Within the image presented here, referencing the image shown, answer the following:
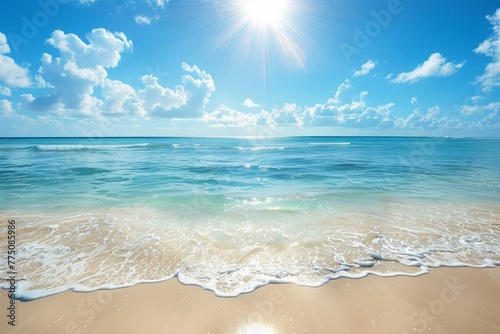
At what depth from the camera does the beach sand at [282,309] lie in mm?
3367

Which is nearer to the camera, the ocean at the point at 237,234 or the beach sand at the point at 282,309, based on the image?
the beach sand at the point at 282,309

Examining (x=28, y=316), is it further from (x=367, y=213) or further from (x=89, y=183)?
(x=89, y=183)

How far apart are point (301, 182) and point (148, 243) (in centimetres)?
1010

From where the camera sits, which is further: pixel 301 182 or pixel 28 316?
pixel 301 182

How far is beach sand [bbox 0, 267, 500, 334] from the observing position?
3.37 meters

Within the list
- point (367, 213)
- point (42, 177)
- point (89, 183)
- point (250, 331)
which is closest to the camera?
point (250, 331)

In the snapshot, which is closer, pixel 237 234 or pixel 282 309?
pixel 282 309

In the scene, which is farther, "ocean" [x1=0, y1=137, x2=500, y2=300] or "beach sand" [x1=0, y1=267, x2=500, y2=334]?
"ocean" [x1=0, y1=137, x2=500, y2=300]

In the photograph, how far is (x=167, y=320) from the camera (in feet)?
11.5

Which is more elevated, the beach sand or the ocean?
the beach sand

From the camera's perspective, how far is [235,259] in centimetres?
519

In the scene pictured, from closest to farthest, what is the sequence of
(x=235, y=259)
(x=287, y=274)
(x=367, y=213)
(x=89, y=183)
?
(x=287, y=274), (x=235, y=259), (x=367, y=213), (x=89, y=183)

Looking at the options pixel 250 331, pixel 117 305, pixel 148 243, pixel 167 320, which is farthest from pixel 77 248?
pixel 250 331

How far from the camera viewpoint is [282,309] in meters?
3.69
